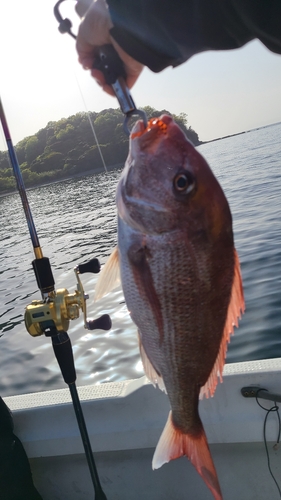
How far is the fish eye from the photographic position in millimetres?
1430

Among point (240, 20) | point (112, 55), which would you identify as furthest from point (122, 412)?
point (240, 20)

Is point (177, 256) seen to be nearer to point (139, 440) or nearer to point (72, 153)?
point (139, 440)

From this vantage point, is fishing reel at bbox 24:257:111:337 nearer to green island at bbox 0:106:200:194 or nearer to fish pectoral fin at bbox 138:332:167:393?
fish pectoral fin at bbox 138:332:167:393

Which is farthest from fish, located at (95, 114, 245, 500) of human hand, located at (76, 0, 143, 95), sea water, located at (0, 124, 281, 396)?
sea water, located at (0, 124, 281, 396)

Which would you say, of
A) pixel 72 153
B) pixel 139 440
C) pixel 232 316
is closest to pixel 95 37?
pixel 232 316

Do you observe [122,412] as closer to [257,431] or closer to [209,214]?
[257,431]

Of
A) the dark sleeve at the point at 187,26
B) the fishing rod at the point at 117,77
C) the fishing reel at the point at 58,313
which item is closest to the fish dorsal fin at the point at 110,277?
the fishing rod at the point at 117,77

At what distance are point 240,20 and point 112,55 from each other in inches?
30.4

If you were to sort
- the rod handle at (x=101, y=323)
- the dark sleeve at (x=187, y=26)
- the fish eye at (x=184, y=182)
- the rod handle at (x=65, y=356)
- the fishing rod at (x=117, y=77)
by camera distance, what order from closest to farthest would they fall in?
the fish eye at (x=184, y=182), the fishing rod at (x=117, y=77), the dark sleeve at (x=187, y=26), the rod handle at (x=101, y=323), the rod handle at (x=65, y=356)

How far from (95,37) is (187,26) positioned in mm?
549

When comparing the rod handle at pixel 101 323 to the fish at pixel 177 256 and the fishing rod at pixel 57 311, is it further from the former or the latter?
the fish at pixel 177 256

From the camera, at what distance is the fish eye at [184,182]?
4.69ft

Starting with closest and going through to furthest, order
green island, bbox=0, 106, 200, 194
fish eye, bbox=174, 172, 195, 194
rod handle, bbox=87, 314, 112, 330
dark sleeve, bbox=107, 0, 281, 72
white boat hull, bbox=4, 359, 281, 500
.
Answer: fish eye, bbox=174, 172, 195, 194 < dark sleeve, bbox=107, 0, 281, 72 < rod handle, bbox=87, 314, 112, 330 < white boat hull, bbox=4, 359, 281, 500 < green island, bbox=0, 106, 200, 194

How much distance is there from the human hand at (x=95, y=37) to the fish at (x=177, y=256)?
411mm
